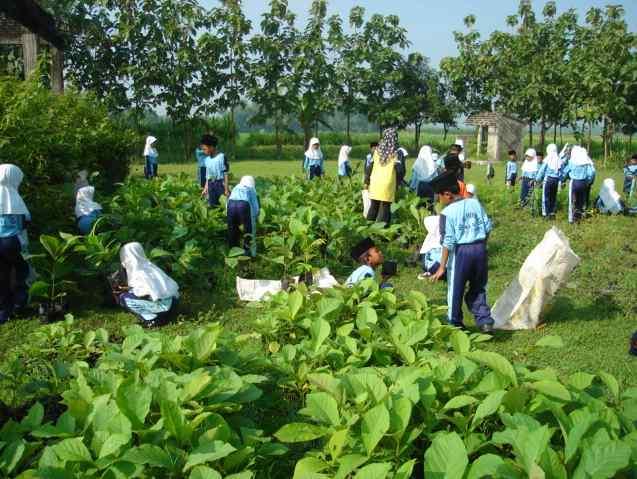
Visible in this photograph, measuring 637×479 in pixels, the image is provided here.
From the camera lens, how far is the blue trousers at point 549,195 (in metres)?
12.0

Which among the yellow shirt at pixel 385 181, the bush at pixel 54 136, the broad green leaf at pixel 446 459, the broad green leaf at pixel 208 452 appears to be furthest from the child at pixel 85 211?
the broad green leaf at pixel 446 459

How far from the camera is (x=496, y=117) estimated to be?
3045 cm

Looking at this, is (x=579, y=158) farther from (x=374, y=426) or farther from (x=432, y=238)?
(x=374, y=426)

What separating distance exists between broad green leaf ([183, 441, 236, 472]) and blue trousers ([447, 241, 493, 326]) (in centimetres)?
351

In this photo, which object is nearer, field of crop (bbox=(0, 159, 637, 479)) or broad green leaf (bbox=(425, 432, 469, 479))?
broad green leaf (bbox=(425, 432, 469, 479))

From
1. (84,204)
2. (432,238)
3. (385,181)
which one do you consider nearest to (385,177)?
(385,181)

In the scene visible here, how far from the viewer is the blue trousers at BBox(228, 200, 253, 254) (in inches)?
298

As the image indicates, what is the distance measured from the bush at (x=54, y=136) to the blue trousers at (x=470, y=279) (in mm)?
4648

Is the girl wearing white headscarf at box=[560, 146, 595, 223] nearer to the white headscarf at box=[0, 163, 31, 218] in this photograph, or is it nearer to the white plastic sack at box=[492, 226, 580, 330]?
the white plastic sack at box=[492, 226, 580, 330]

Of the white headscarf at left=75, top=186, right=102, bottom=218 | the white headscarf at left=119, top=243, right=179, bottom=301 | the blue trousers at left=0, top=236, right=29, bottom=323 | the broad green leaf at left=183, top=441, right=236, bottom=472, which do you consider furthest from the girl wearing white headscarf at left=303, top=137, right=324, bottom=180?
the broad green leaf at left=183, top=441, right=236, bottom=472

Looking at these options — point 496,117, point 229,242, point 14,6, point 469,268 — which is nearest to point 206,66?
point 496,117

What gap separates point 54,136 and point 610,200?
10.1 meters

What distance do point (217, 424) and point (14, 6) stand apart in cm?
195

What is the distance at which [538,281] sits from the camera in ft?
19.2
